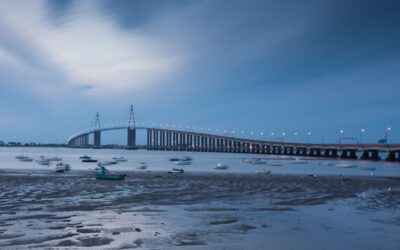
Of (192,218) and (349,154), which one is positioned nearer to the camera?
(192,218)

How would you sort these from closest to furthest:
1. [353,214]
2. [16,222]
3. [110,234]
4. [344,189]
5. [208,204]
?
[110,234] < [16,222] < [353,214] < [208,204] < [344,189]

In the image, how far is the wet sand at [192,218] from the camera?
14.9 meters

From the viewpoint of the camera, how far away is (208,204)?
23797 mm

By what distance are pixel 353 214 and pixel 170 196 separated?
9.79m

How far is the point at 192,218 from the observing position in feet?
63.6

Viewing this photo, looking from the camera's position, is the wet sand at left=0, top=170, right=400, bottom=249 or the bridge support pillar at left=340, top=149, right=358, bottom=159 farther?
the bridge support pillar at left=340, top=149, right=358, bottom=159

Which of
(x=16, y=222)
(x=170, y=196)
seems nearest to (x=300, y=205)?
(x=170, y=196)

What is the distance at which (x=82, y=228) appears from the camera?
16.5 metres

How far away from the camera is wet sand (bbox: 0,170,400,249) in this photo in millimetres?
14906

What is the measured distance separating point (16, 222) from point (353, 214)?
13382mm

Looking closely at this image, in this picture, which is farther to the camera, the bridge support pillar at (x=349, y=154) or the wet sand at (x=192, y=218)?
the bridge support pillar at (x=349, y=154)

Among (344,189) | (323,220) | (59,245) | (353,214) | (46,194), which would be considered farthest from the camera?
(344,189)

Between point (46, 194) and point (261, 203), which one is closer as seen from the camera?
point (261, 203)

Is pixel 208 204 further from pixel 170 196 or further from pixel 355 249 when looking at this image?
pixel 355 249
